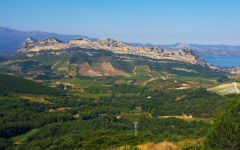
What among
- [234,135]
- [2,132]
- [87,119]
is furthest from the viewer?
[87,119]

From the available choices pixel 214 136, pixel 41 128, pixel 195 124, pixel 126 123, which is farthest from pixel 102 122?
pixel 214 136

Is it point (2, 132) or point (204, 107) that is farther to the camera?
point (204, 107)

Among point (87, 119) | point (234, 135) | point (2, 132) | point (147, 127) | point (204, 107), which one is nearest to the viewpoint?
point (234, 135)

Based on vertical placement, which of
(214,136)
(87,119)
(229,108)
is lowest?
(87,119)

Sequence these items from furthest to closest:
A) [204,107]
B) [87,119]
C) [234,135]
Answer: [204,107] < [87,119] < [234,135]

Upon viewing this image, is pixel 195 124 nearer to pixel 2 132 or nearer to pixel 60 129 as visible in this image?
pixel 60 129

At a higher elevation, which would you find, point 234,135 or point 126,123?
point 234,135

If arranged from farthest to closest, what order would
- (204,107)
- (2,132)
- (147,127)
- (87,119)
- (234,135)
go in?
(204,107) < (87,119) < (147,127) < (2,132) < (234,135)

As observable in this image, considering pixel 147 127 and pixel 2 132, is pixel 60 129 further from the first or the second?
pixel 147 127

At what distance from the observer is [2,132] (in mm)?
151000

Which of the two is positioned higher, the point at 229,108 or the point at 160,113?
the point at 229,108

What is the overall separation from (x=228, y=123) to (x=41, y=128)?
328 ft

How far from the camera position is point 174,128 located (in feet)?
508

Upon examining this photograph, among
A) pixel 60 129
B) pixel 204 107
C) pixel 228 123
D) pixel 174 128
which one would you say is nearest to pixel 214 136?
pixel 228 123
